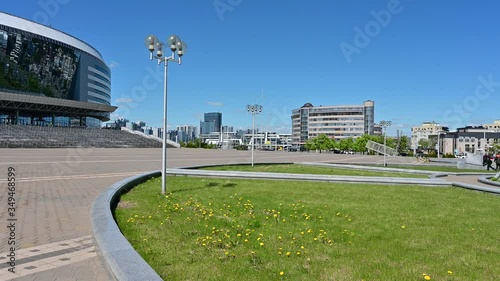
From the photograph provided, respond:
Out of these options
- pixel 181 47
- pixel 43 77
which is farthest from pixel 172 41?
pixel 43 77

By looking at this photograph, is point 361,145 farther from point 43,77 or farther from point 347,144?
point 43,77

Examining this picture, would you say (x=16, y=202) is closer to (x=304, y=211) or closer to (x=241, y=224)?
(x=241, y=224)

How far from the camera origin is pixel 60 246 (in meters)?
5.27

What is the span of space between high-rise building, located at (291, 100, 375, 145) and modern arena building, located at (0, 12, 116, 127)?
98564 millimetres

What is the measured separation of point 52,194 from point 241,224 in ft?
21.6

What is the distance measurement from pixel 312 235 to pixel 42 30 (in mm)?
97491

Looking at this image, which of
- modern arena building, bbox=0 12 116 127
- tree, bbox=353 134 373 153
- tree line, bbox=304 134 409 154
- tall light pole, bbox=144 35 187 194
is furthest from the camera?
tree line, bbox=304 134 409 154

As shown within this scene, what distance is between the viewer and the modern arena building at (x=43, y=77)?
228 feet

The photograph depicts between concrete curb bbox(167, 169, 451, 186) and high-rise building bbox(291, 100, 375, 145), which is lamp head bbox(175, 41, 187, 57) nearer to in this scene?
concrete curb bbox(167, 169, 451, 186)

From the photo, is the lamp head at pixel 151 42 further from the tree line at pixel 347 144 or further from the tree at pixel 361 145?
the tree line at pixel 347 144

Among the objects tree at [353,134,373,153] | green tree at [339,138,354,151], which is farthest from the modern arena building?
tree at [353,134,373,153]

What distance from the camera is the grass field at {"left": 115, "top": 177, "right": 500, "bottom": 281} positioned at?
4.30 m

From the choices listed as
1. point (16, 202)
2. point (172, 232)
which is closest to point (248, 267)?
point (172, 232)

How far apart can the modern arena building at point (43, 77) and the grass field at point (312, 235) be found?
2826 inches
